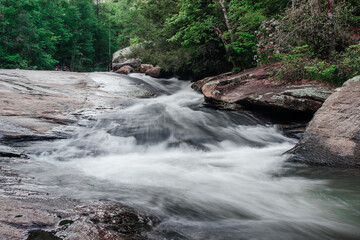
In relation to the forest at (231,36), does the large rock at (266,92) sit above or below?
below

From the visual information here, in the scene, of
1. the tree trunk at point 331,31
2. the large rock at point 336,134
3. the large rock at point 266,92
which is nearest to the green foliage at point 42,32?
the large rock at point 266,92

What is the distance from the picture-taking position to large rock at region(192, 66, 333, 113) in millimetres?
6230

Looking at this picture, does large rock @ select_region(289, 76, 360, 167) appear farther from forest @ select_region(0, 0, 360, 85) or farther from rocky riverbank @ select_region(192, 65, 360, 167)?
forest @ select_region(0, 0, 360, 85)

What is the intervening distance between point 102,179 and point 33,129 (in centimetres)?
272

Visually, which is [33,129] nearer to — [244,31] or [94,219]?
[94,219]

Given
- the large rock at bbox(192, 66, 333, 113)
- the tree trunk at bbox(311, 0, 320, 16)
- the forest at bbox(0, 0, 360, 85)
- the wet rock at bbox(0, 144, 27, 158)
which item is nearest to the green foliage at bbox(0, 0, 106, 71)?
the forest at bbox(0, 0, 360, 85)

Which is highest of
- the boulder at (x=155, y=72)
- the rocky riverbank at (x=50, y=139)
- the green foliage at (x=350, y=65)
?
the green foliage at (x=350, y=65)

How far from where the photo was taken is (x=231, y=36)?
9.70 m

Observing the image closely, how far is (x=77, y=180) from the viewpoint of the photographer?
3.48 meters

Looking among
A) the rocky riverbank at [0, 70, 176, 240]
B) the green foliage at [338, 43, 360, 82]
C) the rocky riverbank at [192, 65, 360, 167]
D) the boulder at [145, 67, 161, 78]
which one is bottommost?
the rocky riverbank at [0, 70, 176, 240]

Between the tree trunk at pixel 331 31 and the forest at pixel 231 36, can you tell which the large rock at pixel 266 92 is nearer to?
the forest at pixel 231 36

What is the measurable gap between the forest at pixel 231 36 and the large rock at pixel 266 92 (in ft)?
1.85

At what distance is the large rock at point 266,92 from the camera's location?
6230 millimetres

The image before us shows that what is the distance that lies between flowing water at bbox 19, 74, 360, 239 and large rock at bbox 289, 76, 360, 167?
33 centimetres
